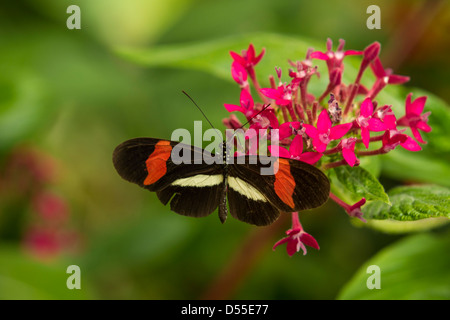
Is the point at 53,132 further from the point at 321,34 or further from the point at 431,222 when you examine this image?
the point at 431,222

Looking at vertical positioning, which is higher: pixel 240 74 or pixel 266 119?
pixel 240 74

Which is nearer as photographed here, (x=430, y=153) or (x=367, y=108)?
(x=367, y=108)

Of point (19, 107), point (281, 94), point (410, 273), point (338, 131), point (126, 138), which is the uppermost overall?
point (126, 138)

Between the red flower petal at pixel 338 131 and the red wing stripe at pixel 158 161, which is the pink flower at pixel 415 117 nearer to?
the red flower petal at pixel 338 131

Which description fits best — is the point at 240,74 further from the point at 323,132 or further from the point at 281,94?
the point at 323,132

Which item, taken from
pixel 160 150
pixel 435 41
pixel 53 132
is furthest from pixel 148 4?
pixel 160 150

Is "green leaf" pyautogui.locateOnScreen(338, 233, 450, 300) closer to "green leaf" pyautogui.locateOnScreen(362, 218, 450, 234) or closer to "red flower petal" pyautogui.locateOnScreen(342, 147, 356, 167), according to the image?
"green leaf" pyautogui.locateOnScreen(362, 218, 450, 234)

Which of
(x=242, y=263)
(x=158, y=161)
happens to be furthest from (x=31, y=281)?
(x=158, y=161)
